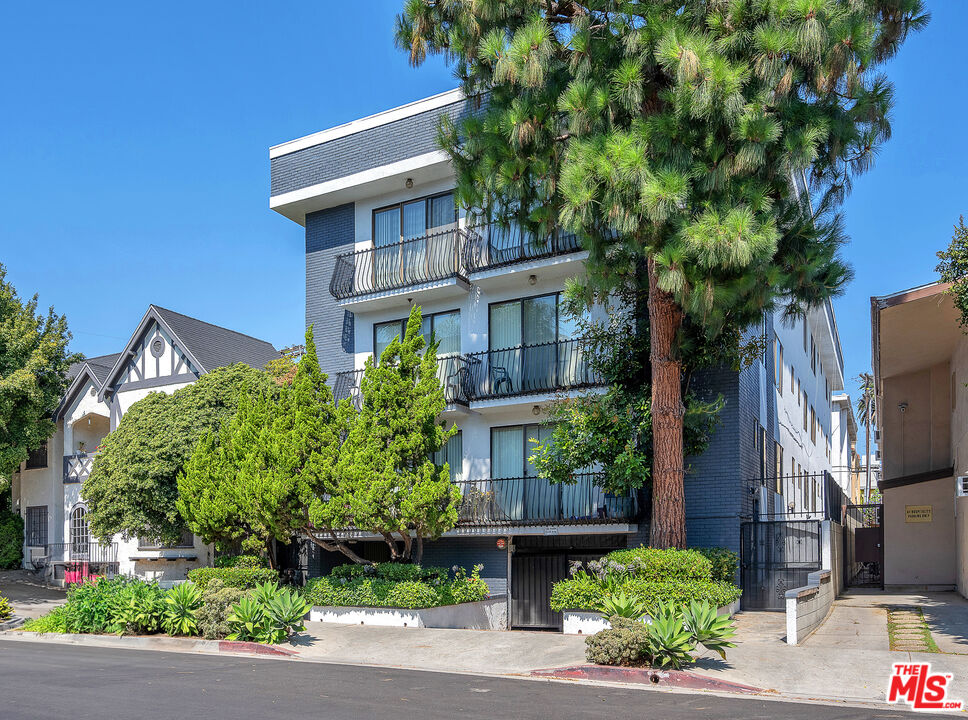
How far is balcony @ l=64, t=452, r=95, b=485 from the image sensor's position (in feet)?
117

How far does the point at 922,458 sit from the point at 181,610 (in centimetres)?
2289

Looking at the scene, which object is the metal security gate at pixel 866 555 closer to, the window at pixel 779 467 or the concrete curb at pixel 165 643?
the window at pixel 779 467

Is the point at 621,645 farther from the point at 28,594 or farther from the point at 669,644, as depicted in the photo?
the point at 28,594

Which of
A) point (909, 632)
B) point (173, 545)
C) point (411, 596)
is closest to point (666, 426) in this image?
point (909, 632)

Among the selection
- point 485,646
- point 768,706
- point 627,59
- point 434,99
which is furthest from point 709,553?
point 434,99

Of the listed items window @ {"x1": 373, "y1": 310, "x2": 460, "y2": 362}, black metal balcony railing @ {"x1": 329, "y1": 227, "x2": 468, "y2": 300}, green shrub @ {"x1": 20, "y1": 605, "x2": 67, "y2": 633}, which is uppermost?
black metal balcony railing @ {"x1": 329, "y1": 227, "x2": 468, "y2": 300}

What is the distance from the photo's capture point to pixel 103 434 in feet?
125

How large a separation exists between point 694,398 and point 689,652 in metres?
8.36

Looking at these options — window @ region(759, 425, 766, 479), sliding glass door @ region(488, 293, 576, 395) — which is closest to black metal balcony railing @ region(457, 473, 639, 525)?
sliding glass door @ region(488, 293, 576, 395)

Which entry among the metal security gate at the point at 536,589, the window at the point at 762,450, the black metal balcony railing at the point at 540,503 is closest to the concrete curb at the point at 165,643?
the black metal balcony railing at the point at 540,503

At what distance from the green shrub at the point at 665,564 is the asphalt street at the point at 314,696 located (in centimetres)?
452

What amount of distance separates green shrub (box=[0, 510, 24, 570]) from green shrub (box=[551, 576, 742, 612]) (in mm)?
26466

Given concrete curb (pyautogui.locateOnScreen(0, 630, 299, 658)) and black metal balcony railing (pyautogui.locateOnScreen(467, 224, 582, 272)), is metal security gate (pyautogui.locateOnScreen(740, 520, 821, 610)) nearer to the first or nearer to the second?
black metal balcony railing (pyautogui.locateOnScreen(467, 224, 582, 272))

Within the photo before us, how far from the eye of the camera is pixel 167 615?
59.7 ft
